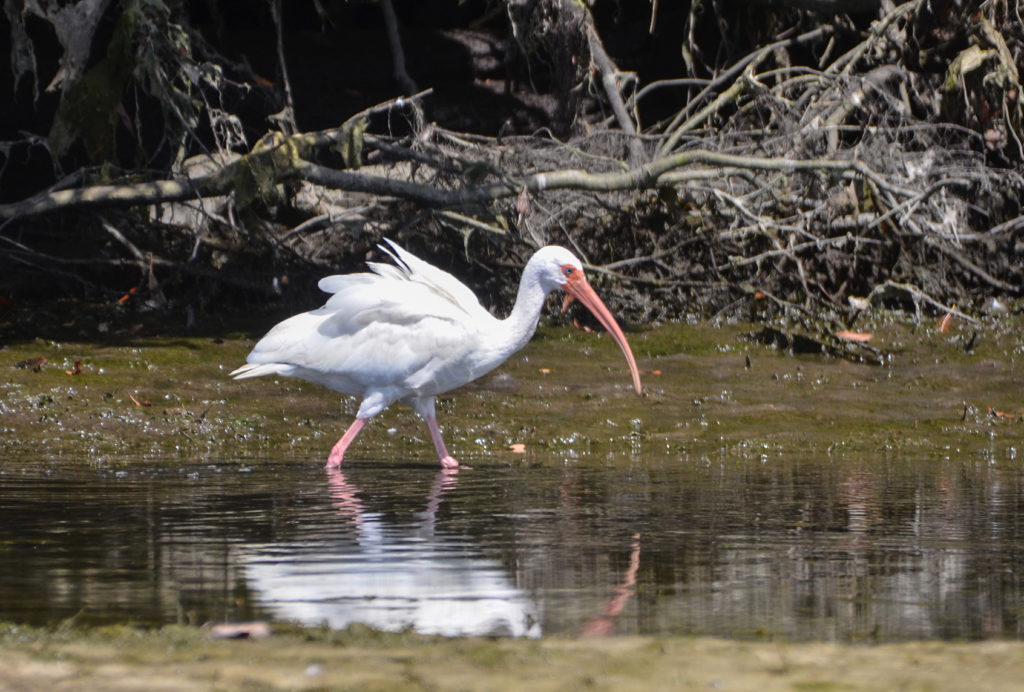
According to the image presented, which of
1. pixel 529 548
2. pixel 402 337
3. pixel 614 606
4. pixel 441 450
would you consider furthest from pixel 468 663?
pixel 402 337

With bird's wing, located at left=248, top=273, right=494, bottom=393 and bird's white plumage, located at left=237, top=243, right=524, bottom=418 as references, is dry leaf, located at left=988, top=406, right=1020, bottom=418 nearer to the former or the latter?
bird's white plumage, located at left=237, top=243, right=524, bottom=418

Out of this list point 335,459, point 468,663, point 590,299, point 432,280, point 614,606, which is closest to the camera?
point 468,663

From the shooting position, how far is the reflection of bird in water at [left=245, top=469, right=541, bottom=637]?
3.79 meters

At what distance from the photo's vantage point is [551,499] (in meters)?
6.30

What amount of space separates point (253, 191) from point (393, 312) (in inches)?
121

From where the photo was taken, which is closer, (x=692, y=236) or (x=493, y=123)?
(x=692, y=236)

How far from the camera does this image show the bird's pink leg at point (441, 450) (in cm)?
770

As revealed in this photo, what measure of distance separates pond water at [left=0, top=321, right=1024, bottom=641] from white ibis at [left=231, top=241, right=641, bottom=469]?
18.1 inches

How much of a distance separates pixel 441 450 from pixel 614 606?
405cm

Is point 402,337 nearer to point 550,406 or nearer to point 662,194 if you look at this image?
point 550,406

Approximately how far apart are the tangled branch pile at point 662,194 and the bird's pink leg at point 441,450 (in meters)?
3.38

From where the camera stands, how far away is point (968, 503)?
6172mm

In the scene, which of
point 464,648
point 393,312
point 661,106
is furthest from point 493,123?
point 464,648

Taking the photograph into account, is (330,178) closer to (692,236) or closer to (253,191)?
(253,191)
